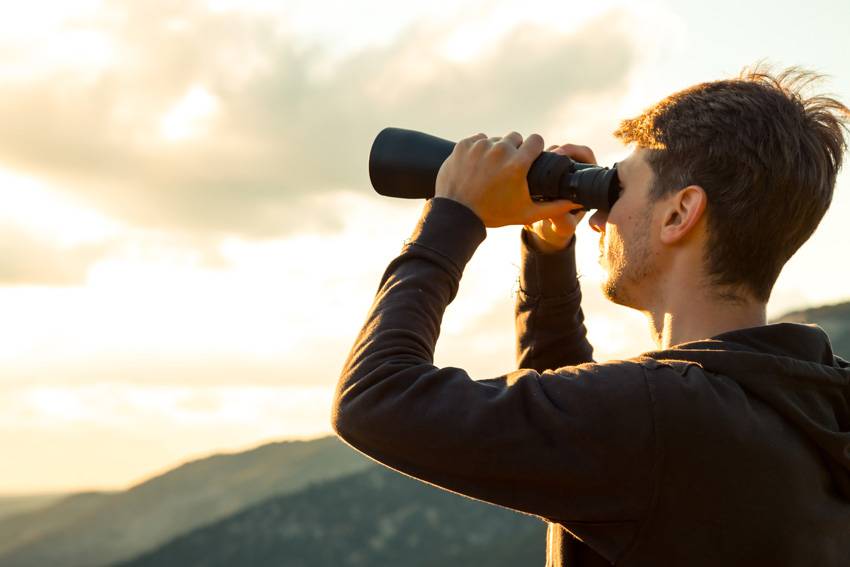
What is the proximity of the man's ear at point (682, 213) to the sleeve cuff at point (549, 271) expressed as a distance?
0.54 m

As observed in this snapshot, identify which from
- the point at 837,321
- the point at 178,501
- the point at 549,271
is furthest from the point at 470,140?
the point at 178,501

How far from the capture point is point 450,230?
6.05 feet

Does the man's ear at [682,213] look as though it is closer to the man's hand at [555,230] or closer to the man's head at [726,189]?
the man's head at [726,189]

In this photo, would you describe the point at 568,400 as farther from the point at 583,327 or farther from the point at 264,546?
the point at 264,546

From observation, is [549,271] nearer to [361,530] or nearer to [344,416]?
[344,416]

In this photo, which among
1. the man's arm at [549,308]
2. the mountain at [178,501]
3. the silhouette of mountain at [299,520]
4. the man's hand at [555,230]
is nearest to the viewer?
the man's hand at [555,230]

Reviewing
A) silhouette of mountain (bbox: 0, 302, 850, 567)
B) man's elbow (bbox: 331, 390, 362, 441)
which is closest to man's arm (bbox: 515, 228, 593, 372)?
man's elbow (bbox: 331, 390, 362, 441)

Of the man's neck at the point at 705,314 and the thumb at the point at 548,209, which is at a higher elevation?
the thumb at the point at 548,209

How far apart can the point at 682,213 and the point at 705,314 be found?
18 centimetres

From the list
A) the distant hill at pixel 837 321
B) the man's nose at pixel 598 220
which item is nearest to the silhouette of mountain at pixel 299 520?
the distant hill at pixel 837 321

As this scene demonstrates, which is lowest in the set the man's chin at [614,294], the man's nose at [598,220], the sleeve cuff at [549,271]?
the man's chin at [614,294]

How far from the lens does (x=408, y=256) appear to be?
183 cm

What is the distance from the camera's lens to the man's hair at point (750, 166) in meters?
1.88

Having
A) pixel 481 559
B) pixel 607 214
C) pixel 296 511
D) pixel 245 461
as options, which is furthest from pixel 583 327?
pixel 245 461
